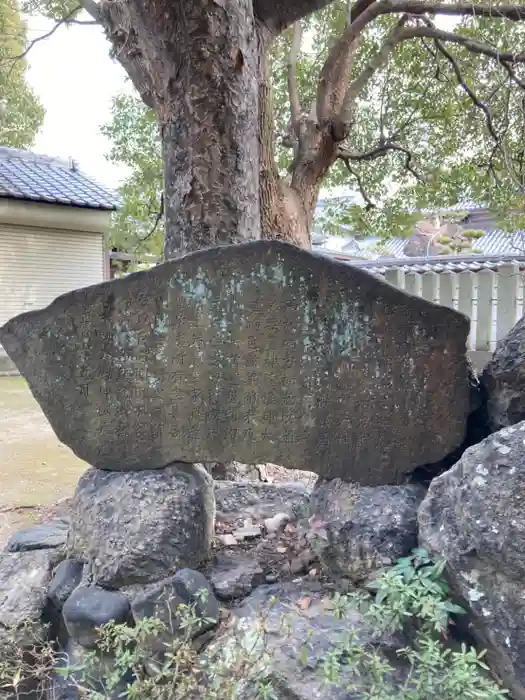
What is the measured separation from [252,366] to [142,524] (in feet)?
2.34

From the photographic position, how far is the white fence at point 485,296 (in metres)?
6.94

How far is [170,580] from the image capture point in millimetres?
2133

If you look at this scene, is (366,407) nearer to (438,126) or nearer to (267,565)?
(267,565)

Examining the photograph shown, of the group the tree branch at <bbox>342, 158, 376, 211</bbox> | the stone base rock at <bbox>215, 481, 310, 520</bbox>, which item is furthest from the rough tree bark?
the tree branch at <bbox>342, 158, 376, 211</bbox>

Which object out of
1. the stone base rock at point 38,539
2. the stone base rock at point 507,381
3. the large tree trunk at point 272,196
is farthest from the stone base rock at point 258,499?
the large tree trunk at point 272,196

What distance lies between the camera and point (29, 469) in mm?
5488

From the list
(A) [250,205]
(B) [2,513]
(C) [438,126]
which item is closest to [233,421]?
(A) [250,205]

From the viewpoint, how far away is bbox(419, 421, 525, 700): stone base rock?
159cm

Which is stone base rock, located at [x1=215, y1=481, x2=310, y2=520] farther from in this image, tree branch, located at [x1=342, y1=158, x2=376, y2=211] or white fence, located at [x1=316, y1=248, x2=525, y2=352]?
tree branch, located at [x1=342, y1=158, x2=376, y2=211]

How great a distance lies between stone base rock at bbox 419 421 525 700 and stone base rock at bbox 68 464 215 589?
3.12ft

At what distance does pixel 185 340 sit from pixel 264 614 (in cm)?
102

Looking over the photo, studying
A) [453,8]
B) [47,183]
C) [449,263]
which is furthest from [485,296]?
[47,183]

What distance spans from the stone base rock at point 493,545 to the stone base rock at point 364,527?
216 millimetres

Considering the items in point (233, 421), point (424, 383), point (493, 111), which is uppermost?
point (493, 111)
